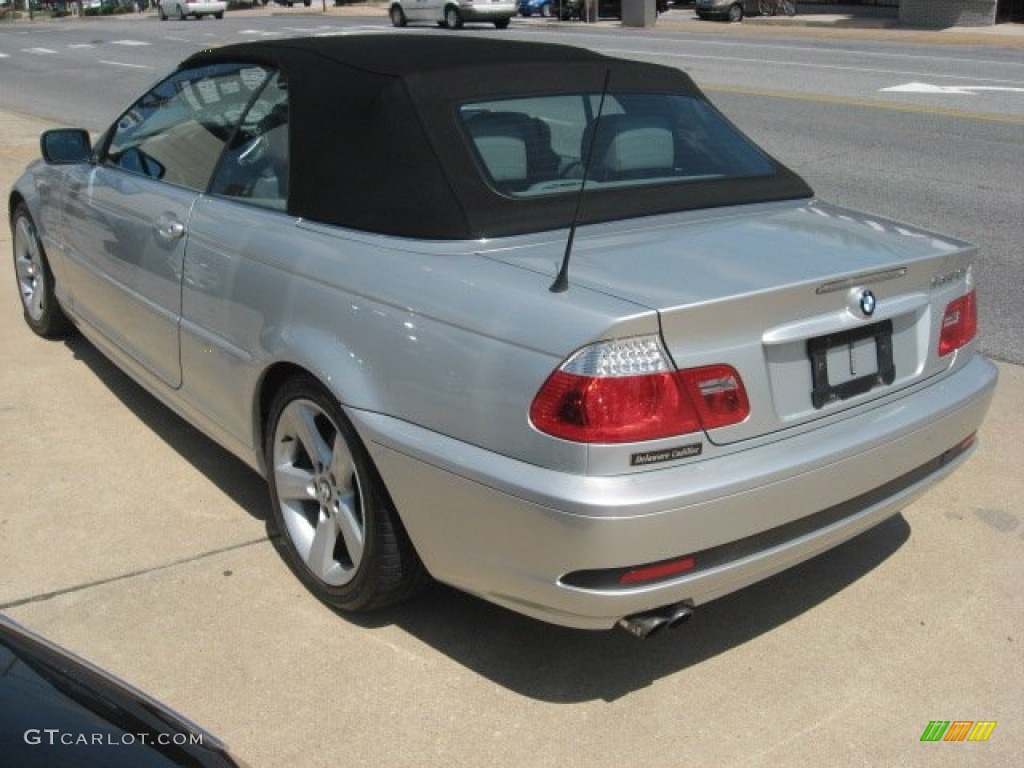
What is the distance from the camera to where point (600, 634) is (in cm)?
362

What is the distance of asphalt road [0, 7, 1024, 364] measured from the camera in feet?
29.5

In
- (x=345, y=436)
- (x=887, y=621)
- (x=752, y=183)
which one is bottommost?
(x=887, y=621)

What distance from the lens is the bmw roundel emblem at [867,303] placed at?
322 cm

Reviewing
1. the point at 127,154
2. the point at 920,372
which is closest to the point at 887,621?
the point at 920,372

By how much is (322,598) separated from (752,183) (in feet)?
6.48

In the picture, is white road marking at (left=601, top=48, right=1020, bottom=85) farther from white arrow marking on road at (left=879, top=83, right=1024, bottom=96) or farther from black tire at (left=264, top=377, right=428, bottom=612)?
black tire at (left=264, top=377, right=428, bottom=612)

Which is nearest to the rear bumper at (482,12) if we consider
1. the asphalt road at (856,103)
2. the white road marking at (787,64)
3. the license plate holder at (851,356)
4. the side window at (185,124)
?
the asphalt road at (856,103)

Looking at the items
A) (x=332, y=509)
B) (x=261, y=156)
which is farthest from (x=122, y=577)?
(x=261, y=156)

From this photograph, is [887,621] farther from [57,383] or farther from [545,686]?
[57,383]

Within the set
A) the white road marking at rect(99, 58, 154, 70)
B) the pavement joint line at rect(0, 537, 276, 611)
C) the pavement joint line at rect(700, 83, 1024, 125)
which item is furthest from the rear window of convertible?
the white road marking at rect(99, 58, 154, 70)

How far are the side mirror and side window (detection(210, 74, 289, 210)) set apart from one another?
147 cm

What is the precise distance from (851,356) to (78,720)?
2159 millimetres

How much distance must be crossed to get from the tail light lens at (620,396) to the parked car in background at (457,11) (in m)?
32.1

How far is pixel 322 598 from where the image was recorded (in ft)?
12.2
